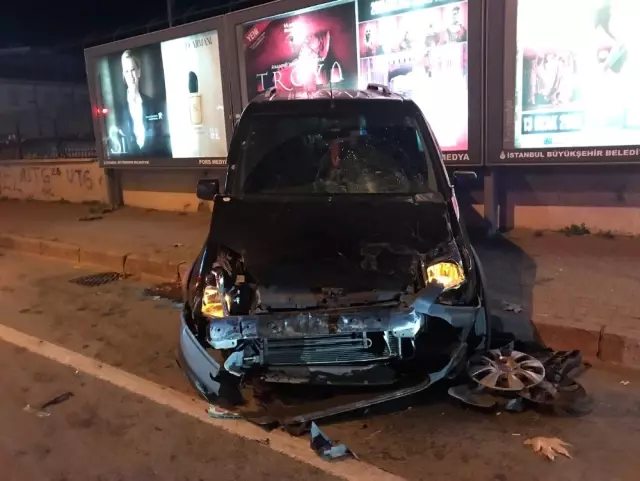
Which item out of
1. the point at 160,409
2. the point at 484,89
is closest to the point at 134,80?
the point at 484,89

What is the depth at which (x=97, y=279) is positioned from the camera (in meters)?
7.85

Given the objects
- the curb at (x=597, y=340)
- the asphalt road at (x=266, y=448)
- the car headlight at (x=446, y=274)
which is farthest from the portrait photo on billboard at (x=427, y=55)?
the asphalt road at (x=266, y=448)

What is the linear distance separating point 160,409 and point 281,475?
1235mm

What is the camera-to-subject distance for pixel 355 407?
3688 millimetres

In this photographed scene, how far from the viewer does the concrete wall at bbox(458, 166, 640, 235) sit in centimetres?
705

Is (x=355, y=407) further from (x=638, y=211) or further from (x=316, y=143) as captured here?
(x=638, y=211)

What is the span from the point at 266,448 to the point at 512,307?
2.67m

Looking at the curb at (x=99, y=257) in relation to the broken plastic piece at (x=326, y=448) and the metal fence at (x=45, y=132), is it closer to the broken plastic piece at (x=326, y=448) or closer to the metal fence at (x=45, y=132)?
the broken plastic piece at (x=326, y=448)

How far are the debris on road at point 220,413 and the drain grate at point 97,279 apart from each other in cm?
422

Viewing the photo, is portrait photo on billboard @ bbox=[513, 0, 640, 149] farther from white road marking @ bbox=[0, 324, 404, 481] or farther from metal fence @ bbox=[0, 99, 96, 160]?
metal fence @ bbox=[0, 99, 96, 160]

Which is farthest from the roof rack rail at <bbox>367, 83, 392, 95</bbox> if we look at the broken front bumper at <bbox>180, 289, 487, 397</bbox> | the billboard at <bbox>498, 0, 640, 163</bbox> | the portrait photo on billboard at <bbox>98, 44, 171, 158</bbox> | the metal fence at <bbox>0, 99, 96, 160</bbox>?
the metal fence at <bbox>0, 99, 96, 160</bbox>

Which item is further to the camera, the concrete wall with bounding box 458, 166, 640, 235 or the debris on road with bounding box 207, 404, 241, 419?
the concrete wall with bounding box 458, 166, 640, 235

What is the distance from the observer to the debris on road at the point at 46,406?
409cm

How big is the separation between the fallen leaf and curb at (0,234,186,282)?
505 centimetres
